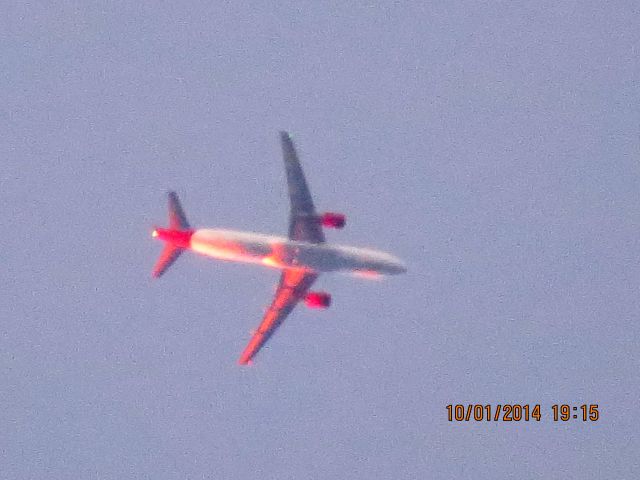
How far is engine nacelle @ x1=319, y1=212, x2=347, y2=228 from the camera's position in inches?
4806

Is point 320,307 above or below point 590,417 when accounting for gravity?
above

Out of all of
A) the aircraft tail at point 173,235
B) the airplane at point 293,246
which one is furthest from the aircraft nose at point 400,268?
the aircraft tail at point 173,235

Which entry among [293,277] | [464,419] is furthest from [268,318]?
[464,419]

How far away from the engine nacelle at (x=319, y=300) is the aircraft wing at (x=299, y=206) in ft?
21.6

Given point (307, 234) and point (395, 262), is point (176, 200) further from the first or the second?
point (395, 262)

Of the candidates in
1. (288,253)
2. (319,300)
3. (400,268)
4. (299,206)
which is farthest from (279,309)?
(400,268)

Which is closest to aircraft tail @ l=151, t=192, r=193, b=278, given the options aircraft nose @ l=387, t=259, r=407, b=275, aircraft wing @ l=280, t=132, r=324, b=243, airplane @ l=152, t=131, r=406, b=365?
airplane @ l=152, t=131, r=406, b=365

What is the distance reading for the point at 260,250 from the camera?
12019 cm

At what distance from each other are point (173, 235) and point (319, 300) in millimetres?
18605

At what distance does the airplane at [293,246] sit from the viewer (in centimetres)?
12000

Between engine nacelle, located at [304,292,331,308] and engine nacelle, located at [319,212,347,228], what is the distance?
29.6 feet

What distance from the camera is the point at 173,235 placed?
12350 cm

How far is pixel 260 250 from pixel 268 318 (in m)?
14.5

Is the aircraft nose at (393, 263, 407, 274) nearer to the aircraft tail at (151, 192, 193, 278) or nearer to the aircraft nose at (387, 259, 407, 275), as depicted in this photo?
the aircraft nose at (387, 259, 407, 275)
